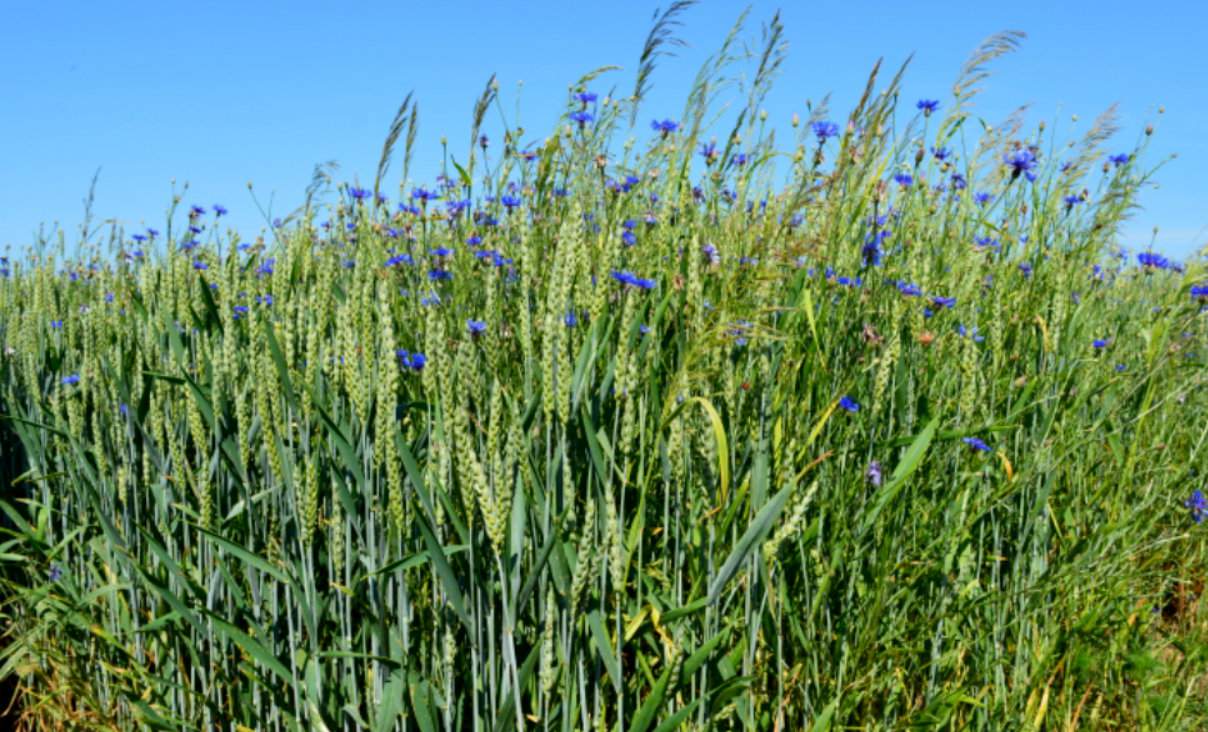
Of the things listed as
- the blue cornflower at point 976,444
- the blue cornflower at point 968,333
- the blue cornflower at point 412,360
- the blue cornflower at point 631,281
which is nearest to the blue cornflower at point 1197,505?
the blue cornflower at point 968,333

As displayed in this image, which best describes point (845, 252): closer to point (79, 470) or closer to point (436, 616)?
point (436, 616)

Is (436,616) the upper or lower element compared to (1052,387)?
lower

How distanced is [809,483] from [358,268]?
944 mm

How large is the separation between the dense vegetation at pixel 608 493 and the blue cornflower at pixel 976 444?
4 cm

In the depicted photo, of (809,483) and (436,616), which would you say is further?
(809,483)

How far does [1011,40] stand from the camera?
2521mm

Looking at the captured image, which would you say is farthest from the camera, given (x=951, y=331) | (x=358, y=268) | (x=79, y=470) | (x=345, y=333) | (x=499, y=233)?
(x=499, y=233)

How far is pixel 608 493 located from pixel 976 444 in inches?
43.2

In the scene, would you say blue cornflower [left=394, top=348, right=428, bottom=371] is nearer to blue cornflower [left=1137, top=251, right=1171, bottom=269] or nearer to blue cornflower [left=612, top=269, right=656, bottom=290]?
blue cornflower [left=612, top=269, right=656, bottom=290]

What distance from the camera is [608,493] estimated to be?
4.20ft

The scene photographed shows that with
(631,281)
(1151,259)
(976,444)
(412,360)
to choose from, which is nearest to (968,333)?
(976,444)

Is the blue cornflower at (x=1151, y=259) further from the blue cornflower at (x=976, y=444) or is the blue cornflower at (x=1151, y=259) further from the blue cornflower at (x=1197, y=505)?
the blue cornflower at (x=976, y=444)

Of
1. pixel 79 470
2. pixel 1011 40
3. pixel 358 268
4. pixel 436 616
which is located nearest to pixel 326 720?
pixel 436 616

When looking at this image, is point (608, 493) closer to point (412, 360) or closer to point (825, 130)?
point (412, 360)
